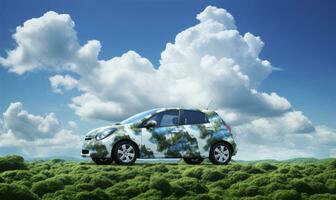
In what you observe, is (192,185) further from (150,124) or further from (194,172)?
(150,124)

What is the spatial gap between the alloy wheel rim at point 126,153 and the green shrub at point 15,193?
5.88 meters

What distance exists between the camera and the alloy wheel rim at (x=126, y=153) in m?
17.8

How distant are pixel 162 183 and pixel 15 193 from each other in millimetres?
3373

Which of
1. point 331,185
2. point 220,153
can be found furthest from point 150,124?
point 331,185

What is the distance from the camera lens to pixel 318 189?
47.3 feet

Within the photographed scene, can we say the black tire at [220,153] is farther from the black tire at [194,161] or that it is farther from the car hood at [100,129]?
the car hood at [100,129]

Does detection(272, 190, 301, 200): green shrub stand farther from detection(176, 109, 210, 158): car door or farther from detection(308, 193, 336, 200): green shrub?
detection(176, 109, 210, 158): car door

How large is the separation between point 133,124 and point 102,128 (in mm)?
1001

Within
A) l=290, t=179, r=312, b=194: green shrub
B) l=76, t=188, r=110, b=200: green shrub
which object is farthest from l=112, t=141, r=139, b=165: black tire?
l=290, t=179, r=312, b=194: green shrub

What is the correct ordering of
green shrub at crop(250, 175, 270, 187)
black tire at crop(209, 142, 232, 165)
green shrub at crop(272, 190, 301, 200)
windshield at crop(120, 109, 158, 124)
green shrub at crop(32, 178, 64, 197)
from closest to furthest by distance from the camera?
green shrub at crop(32, 178, 64, 197), green shrub at crop(272, 190, 301, 200), green shrub at crop(250, 175, 270, 187), windshield at crop(120, 109, 158, 124), black tire at crop(209, 142, 232, 165)

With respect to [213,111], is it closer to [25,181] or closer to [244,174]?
[244,174]

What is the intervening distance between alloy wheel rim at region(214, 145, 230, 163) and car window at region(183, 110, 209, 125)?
40.1 inches

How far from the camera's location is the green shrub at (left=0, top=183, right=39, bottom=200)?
11.8m

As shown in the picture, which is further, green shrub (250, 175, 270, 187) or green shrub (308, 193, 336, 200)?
green shrub (250, 175, 270, 187)
